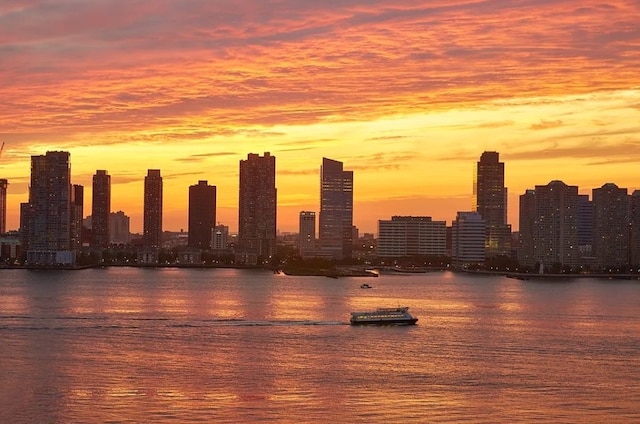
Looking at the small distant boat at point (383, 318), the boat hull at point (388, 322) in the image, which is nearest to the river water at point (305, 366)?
the boat hull at point (388, 322)

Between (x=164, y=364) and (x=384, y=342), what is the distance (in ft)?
43.9

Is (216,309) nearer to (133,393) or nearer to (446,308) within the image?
(446,308)

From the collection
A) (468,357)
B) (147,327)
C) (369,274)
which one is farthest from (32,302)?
(369,274)

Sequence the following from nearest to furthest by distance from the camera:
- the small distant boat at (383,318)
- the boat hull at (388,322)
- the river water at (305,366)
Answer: the river water at (305,366) < the boat hull at (388,322) < the small distant boat at (383,318)

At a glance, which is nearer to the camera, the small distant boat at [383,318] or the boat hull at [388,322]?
the boat hull at [388,322]

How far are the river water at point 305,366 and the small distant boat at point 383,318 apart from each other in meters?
1.40

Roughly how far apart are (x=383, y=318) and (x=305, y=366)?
20758mm

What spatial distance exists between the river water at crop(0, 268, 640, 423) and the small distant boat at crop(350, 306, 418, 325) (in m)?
1.40

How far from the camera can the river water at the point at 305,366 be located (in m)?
33.2

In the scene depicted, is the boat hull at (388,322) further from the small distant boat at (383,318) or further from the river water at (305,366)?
the river water at (305,366)

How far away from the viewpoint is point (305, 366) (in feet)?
140

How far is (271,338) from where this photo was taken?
5250 centimetres

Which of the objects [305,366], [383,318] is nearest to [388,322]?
[383,318]

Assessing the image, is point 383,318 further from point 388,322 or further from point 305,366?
point 305,366
